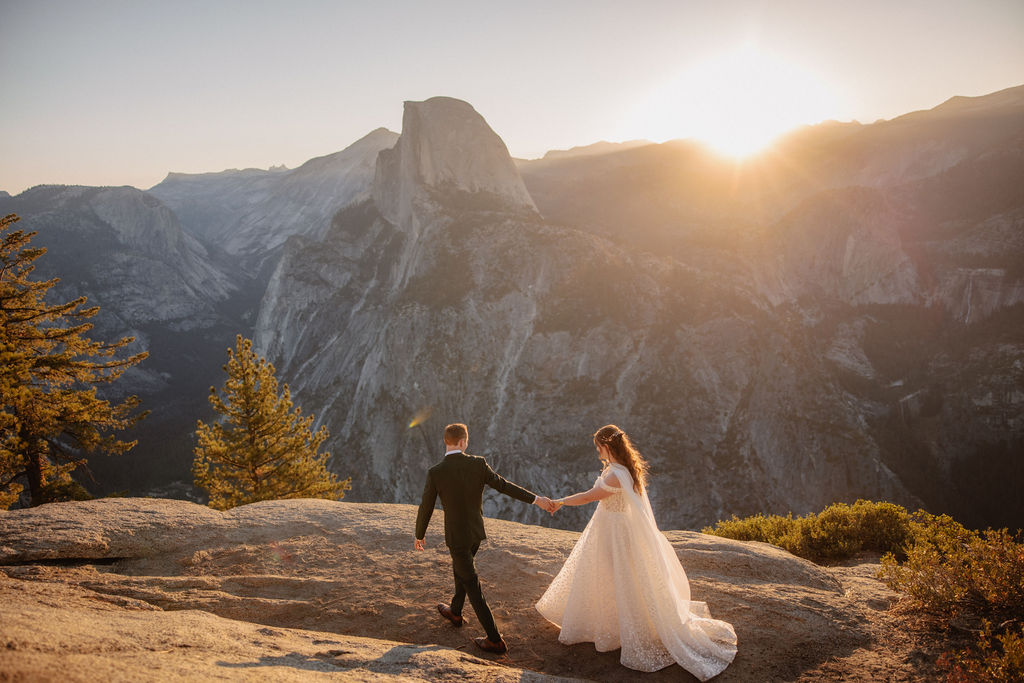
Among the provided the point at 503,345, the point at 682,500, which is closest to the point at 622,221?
the point at 503,345

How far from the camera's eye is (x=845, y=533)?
478 inches

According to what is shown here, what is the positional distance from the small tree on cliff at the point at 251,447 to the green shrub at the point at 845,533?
16.7 m

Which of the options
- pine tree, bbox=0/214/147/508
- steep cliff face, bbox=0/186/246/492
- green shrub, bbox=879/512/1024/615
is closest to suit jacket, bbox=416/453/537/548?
green shrub, bbox=879/512/1024/615

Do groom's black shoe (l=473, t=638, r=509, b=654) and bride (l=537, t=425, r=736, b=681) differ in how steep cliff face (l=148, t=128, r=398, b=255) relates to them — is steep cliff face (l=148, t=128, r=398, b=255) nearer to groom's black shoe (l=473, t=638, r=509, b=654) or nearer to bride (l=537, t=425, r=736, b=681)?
groom's black shoe (l=473, t=638, r=509, b=654)

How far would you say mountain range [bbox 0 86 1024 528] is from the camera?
3784cm

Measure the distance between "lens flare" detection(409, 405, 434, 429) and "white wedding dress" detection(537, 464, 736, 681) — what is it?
4189 cm

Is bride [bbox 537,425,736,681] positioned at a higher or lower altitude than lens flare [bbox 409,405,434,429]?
higher

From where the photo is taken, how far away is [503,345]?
47031mm

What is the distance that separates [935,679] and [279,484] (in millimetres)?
20321

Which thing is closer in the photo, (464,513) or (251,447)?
(464,513)

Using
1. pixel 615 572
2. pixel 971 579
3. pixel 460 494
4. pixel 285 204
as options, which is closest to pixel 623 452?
pixel 615 572

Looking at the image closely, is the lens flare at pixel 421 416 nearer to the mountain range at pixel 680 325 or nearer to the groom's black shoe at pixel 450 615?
the mountain range at pixel 680 325

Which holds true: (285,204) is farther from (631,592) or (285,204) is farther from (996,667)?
(996,667)

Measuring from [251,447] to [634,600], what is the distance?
18071mm
